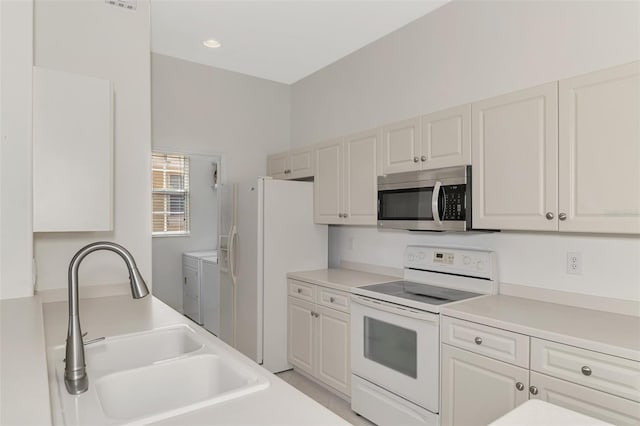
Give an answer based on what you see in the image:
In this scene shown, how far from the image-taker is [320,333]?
3133 millimetres

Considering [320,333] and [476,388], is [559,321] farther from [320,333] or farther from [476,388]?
[320,333]

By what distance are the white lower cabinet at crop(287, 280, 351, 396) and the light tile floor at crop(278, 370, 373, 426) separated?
0.09 metres

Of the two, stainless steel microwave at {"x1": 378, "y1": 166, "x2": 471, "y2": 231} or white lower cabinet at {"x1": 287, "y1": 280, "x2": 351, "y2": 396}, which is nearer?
stainless steel microwave at {"x1": 378, "y1": 166, "x2": 471, "y2": 231}

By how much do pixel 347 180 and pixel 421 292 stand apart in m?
1.12

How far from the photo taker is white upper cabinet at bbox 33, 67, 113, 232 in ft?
5.98

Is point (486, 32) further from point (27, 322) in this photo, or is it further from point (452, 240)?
point (27, 322)

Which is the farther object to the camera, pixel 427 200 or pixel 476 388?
pixel 427 200

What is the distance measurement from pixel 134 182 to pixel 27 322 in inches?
44.9

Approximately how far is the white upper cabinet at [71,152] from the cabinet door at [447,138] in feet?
6.05

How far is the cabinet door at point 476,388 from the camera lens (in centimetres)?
185

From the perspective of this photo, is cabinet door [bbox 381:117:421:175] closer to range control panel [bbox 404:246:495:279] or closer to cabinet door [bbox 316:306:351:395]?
range control panel [bbox 404:246:495:279]

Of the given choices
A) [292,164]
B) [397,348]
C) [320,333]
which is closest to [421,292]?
[397,348]

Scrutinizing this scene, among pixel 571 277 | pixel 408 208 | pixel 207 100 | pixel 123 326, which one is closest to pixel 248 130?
pixel 207 100

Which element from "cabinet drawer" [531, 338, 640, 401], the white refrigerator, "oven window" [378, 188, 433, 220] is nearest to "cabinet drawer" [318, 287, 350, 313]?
the white refrigerator
